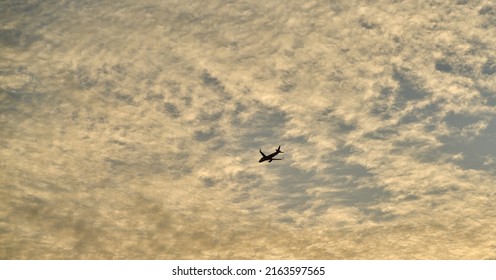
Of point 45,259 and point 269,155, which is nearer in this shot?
point 269,155
